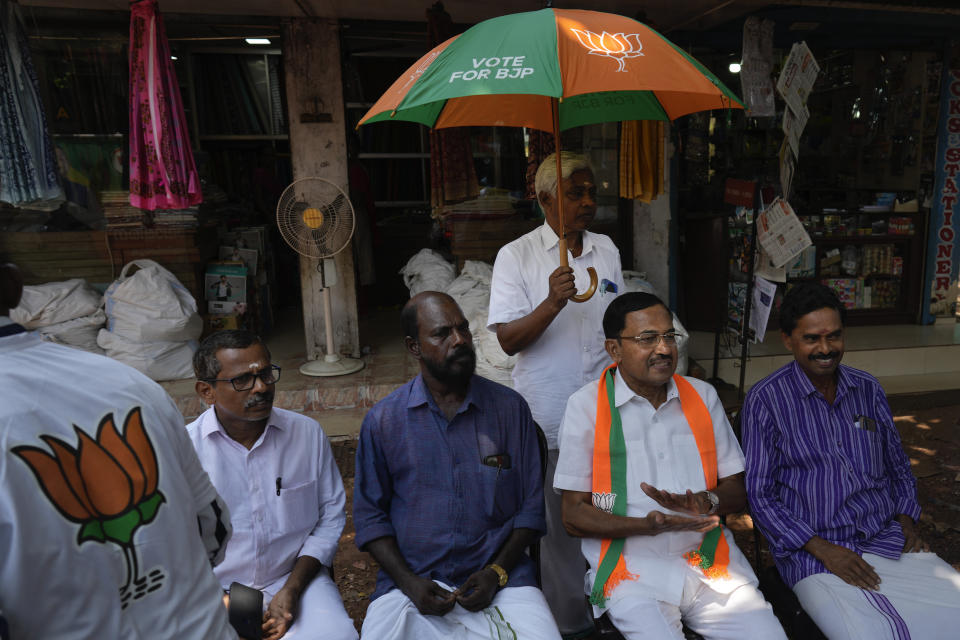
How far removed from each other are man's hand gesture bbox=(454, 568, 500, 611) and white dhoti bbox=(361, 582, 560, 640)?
5 centimetres

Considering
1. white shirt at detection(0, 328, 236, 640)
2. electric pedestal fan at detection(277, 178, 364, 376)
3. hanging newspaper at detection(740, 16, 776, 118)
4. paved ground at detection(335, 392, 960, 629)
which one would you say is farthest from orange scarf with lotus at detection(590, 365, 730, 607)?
electric pedestal fan at detection(277, 178, 364, 376)

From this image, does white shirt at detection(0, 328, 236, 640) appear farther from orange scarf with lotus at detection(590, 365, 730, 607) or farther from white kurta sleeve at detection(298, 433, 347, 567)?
orange scarf with lotus at detection(590, 365, 730, 607)

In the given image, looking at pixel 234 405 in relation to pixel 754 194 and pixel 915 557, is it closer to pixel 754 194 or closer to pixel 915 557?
pixel 915 557

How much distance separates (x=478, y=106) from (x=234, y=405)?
171cm

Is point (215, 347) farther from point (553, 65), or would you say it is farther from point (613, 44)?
point (613, 44)

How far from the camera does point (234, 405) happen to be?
2.20 metres

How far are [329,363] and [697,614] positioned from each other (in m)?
3.72

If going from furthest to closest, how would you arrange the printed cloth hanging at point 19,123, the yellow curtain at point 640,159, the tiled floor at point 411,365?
the yellow curtain at point 640,159 → the tiled floor at point 411,365 → the printed cloth hanging at point 19,123

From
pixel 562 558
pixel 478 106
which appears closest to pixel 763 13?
pixel 478 106

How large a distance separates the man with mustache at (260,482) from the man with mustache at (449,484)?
23cm

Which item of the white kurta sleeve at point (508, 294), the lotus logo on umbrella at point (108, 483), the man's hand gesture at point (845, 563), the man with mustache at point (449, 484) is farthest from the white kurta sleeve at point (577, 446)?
the lotus logo on umbrella at point (108, 483)

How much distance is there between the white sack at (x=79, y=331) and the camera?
500 centimetres

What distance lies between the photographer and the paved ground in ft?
11.1

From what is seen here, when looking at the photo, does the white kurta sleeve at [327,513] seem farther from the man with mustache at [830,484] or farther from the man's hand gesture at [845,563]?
the man's hand gesture at [845,563]
